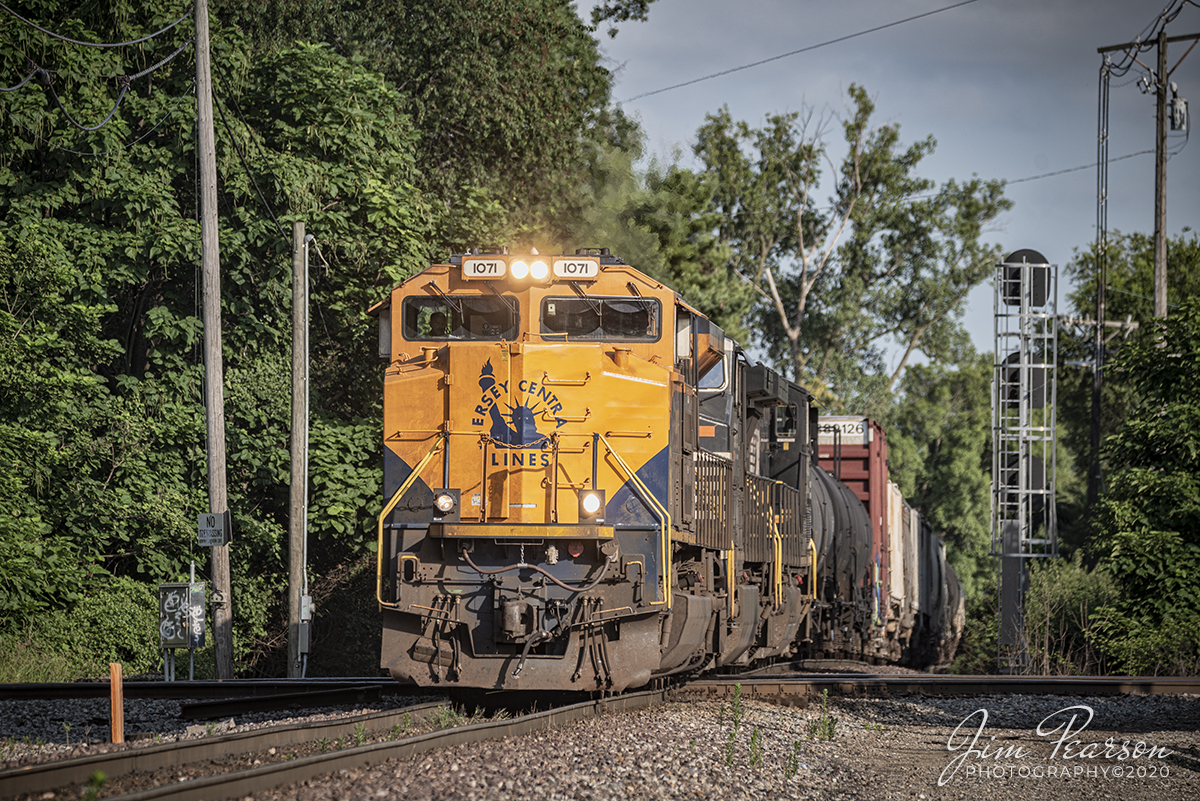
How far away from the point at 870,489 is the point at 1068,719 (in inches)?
380

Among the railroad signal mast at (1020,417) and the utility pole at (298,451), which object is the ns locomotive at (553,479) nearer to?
the utility pole at (298,451)

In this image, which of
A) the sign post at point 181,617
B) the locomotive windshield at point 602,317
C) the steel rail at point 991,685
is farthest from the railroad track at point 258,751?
the sign post at point 181,617

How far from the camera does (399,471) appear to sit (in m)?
9.96

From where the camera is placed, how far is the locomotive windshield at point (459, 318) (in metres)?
10.2

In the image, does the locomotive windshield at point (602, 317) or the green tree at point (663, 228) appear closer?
the locomotive windshield at point (602, 317)

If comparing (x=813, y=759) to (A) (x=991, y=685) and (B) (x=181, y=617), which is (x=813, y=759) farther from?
(B) (x=181, y=617)

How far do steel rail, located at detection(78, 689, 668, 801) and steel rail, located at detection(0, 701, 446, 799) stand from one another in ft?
2.23

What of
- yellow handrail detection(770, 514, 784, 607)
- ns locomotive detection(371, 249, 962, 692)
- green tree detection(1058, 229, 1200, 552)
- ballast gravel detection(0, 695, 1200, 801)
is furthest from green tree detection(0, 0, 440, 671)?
green tree detection(1058, 229, 1200, 552)

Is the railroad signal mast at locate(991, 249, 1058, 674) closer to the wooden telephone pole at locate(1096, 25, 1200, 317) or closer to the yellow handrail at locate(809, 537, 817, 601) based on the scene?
the wooden telephone pole at locate(1096, 25, 1200, 317)

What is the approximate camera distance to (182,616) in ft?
49.4

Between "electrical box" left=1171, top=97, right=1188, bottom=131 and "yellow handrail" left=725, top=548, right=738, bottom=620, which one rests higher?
"electrical box" left=1171, top=97, right=1188, bottom=131

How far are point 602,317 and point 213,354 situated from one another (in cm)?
839

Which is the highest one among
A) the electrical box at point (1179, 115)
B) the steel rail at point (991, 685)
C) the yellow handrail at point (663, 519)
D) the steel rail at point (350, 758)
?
the electrical box at point (1179, 115)

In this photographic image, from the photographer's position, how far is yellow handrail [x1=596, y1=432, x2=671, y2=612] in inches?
368
